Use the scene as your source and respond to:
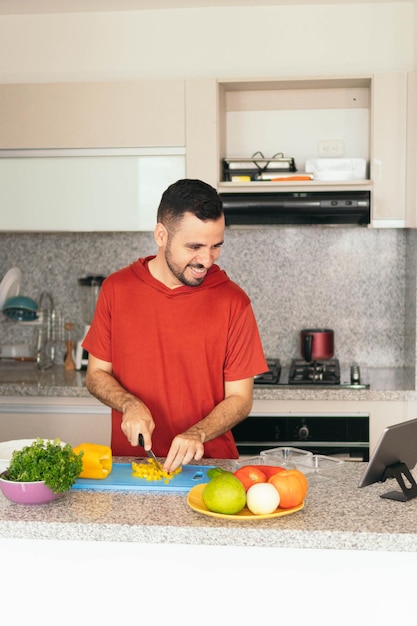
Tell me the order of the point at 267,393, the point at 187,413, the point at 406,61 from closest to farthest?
the point at 187,413
the point at 267,393
the point at 406,61

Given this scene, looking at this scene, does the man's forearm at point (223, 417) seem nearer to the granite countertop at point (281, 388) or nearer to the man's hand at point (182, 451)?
the man's hand at point (182, 451)

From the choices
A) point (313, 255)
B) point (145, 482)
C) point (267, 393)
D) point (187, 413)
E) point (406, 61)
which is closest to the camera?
point (145, 482)

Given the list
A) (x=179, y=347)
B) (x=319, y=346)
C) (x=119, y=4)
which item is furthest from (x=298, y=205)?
(x=179, y=347)

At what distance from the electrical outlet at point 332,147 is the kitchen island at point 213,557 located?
7.47 feet

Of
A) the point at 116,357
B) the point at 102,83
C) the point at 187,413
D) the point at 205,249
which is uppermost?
the point at 102,83

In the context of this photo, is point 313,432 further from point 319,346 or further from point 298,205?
point 298,205

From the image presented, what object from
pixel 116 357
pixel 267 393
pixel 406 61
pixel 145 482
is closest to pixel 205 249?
pixel 116 357

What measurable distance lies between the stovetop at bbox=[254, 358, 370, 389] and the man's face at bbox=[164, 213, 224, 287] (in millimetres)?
1340

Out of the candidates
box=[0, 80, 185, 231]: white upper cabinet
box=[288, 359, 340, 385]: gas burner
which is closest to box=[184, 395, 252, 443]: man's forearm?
box=[288, 359, 340, 385]: gas burner

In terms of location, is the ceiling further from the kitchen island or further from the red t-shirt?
the kitchen island

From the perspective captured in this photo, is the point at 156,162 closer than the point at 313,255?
Yes

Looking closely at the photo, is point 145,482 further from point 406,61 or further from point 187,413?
point 406,61

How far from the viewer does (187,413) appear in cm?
253

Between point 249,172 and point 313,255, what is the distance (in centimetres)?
62
